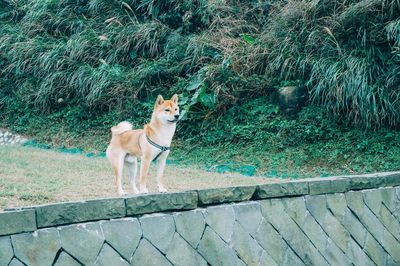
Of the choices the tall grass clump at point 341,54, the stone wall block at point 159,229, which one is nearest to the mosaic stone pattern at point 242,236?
the stone wall block at point 159,229

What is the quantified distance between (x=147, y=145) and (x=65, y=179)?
1327 millimetres

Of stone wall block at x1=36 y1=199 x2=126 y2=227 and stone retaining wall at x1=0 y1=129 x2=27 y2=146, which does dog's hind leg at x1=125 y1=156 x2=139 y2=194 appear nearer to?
stone wall block at x1=36 y1=199 x2=126 y2=227

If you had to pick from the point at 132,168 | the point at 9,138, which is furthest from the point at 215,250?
the point at 9,138

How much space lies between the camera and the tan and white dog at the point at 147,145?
7332 mm

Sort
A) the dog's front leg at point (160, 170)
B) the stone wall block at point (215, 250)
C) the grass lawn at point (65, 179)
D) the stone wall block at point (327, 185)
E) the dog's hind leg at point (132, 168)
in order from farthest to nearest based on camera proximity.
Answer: the dog's hind leg at point (132, 168) < the dog's front leg at point (160, 170) < the grass lawn at point (65, 179) < the stone wall block at point (327, 185) < the stone wall block at point (215, 250)

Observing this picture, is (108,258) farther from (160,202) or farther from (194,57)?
(194,57)

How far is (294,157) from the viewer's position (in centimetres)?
1162

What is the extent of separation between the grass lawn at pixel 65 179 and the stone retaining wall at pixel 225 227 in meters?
2.08

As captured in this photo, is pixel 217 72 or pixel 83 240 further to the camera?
pixel 217 72

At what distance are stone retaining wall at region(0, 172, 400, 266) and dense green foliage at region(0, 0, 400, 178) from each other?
183 inches

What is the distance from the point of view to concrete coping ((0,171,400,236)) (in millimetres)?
3682

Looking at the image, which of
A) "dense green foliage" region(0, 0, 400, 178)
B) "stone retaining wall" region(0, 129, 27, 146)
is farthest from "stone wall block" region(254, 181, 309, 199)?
"stone retaining wall" region(0, 129, 27, 146)

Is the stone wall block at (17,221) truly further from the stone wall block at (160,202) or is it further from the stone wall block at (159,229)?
the stone wall block at (159,229)

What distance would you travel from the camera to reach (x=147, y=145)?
7.33 metres
